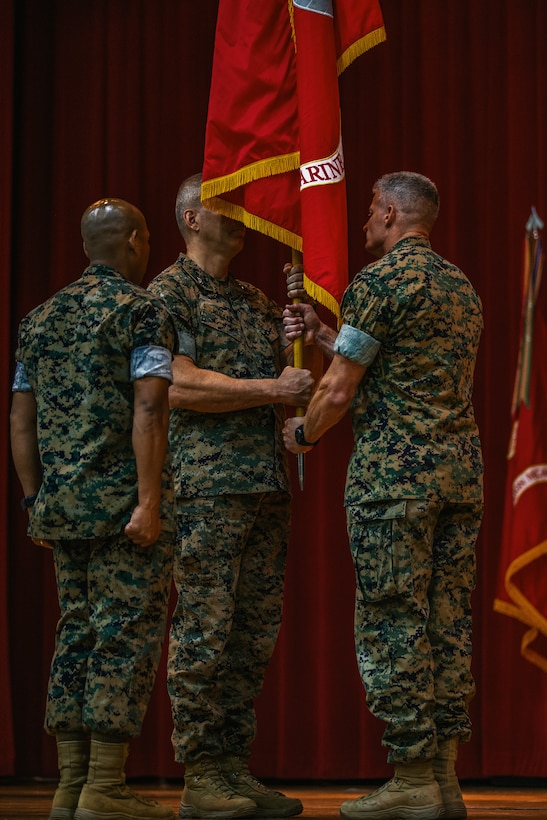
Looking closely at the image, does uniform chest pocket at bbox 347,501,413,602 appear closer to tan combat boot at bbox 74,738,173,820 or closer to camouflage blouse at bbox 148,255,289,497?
camouflage blouse at bbox 148,255,289,497

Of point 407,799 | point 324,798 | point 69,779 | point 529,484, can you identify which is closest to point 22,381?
point 69,779

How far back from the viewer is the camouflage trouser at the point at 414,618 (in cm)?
287

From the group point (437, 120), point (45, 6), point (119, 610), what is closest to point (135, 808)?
point (119, 610)

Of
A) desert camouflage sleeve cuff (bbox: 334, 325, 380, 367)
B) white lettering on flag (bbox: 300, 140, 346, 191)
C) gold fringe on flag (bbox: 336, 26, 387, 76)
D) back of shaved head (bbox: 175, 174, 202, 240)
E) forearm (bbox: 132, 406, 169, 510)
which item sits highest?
gold fringe on flag (bbox: 336, 26, 387, 76)

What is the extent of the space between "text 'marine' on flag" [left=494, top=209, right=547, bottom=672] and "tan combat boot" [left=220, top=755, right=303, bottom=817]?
1.35 meters

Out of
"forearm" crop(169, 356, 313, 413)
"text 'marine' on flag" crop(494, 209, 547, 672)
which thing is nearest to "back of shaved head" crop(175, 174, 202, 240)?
"forearm" crop(169, 356, 313, 413)

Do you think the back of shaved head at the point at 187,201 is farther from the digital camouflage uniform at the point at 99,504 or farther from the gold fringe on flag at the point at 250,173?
the digital camouflage uniform at the point at 99,504

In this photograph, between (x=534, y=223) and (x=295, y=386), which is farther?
(x=534, y=223)

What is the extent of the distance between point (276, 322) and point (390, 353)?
2.06 ft

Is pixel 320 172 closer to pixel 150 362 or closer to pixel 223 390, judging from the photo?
pixel 223 390

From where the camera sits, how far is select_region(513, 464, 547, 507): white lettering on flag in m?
4.23

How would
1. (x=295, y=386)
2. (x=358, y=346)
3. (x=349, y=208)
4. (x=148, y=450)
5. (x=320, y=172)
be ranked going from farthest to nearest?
(x=349, y=208) < (x=320, y=172) < (x=295, y=386) < (x=358, y=346) < (x=148, y=450)

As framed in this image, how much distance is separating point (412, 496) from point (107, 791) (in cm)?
104

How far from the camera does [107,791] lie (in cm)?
271
